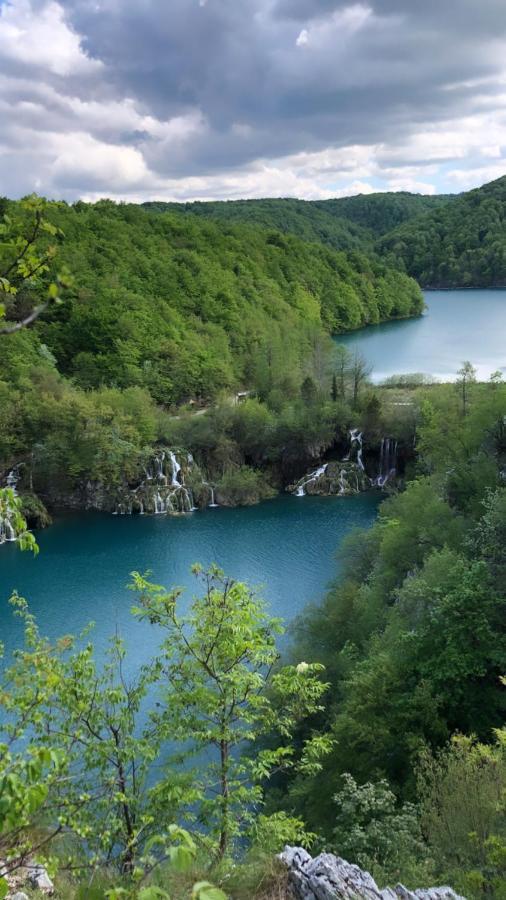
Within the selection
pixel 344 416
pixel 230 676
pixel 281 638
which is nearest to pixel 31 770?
pixel 230 676

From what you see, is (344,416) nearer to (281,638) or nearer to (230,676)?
(281,638)

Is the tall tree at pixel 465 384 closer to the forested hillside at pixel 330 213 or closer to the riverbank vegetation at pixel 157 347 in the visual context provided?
the riverbank vegetation at pixel 157 347

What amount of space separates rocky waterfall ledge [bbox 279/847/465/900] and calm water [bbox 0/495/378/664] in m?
13.9

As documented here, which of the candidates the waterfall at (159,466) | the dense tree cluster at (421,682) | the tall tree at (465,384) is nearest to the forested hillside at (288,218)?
the waterfall at (159,466)

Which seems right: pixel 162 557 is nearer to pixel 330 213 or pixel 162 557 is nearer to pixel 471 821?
→ pixel 471 821

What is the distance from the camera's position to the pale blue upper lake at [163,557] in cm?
2361

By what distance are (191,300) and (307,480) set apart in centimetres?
3067

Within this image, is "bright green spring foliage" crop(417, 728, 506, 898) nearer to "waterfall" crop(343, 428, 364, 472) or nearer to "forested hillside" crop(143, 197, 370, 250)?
"waterfall" crop(343, 428, 364, 472)

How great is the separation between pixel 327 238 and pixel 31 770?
139907 mm

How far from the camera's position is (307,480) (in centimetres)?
3847

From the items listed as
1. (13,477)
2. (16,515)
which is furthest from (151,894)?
(13,477)

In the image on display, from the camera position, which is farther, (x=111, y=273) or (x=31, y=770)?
(x=111, y=273)

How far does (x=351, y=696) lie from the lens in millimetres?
13125

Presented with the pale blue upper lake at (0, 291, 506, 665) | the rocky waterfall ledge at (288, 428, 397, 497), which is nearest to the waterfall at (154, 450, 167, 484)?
the pale blue upper lake at (0, 291, 506, 665)
